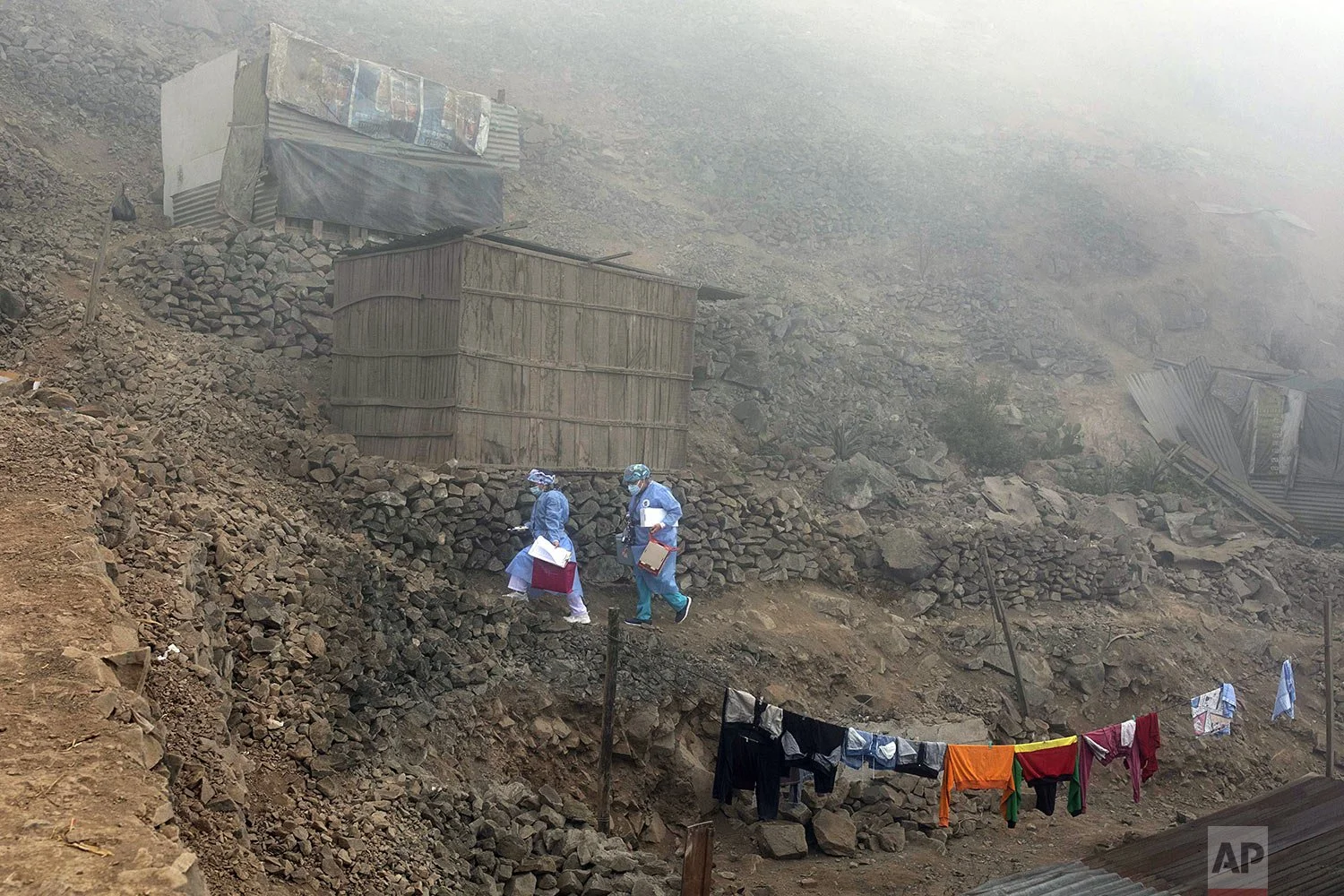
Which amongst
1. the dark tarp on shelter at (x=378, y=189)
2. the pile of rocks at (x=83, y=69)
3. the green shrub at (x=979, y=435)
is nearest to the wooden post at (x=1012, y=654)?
the green shrub at (x=979, y=435)

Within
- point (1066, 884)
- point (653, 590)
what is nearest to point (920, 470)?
point (653, 590)

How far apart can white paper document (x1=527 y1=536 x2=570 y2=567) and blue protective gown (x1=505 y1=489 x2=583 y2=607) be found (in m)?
0.08

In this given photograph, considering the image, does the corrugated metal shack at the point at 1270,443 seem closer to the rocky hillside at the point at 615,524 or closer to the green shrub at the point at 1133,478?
the green shrub at the point at 1133,478

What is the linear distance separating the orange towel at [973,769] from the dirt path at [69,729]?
6936mm

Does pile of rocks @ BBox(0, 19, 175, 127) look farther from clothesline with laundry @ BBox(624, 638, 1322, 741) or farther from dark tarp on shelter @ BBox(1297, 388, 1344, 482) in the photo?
dark tarp on shelter @ BBox(1297, 388, 1344, 482)

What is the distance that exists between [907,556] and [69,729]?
1083 cm

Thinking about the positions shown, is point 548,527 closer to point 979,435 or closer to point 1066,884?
point 1066,884

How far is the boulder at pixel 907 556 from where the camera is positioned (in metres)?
14.0

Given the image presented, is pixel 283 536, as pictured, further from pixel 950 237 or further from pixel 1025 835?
pixel 950 237

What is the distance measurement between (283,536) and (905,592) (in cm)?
818

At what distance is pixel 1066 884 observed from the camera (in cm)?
898

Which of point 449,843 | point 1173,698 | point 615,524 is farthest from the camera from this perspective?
point 1173,698

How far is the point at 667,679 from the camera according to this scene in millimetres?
10570

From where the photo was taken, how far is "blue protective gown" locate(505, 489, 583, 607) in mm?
10656
